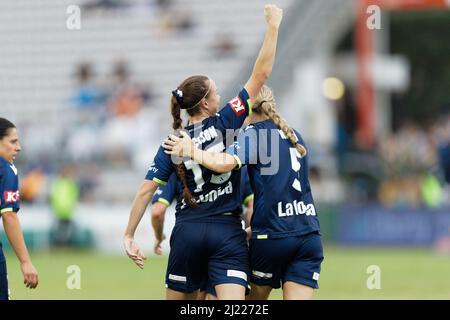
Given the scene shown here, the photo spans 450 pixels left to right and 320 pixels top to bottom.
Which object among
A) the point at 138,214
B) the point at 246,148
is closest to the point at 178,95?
the point at 246,148

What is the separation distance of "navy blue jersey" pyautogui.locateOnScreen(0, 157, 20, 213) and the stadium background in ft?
35.6

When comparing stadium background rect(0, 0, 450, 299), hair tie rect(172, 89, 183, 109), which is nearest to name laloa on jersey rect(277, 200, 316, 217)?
hair tie rect(172, 89, 183, 109)

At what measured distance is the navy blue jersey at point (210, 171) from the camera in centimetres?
877

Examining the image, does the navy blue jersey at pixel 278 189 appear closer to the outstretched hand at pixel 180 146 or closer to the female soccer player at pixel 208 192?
the female soccer player at pixel 208 192

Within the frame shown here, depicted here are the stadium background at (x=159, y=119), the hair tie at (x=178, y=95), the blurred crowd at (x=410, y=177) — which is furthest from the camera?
the blurred crowd at (x=410, y=177)

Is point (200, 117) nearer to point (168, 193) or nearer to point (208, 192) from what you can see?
point (208, 192)

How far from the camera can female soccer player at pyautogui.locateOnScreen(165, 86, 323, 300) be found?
877 cm

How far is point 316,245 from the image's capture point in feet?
29.1

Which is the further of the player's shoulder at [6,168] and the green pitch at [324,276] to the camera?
the green pitch at [324,276]

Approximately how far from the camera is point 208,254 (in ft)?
29.0

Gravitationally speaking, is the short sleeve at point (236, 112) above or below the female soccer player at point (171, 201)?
above

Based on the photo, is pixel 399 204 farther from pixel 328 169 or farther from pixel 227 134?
pixel 227 134

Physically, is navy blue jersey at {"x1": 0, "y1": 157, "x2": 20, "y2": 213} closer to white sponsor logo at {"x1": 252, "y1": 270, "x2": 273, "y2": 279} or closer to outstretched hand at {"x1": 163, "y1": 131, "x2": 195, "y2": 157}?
outstretched hand at {"x1": 163, "y1": 131, "x2": 195, "y2": 157}

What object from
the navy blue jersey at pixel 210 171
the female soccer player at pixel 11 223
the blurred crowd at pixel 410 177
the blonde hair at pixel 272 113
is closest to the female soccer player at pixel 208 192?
the navy blue jersey at pixel 210 171
